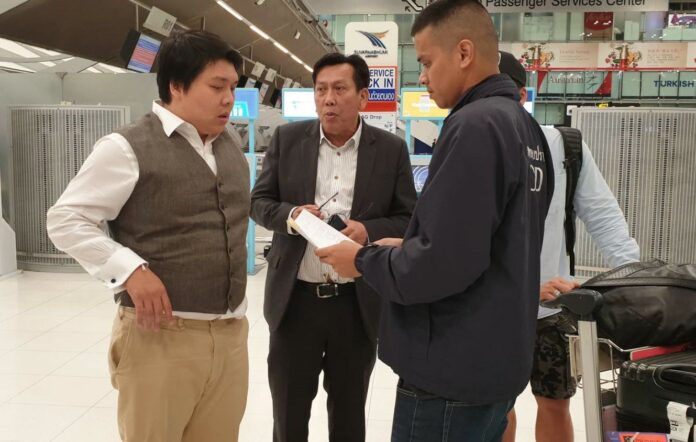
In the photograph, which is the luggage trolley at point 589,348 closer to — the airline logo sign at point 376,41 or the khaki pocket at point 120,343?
the khaki pocket at point 120,343

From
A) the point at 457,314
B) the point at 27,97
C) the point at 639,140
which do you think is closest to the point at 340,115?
the point at 457,314

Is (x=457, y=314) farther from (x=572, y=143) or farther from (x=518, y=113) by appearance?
(x=572, y=143)

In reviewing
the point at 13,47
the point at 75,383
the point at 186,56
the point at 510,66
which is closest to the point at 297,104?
the point at 75,383

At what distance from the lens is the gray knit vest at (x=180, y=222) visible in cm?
166

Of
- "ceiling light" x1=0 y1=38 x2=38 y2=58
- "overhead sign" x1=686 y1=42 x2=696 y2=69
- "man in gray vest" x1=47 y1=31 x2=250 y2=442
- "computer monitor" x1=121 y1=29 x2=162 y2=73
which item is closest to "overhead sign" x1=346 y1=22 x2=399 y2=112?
"man in gray vest" x1=47 y1=31 x2=250 y2=442

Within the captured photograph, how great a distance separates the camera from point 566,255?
2.37 metres

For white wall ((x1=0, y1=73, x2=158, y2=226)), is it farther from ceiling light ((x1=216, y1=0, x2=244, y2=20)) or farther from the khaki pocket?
the khaki pocket

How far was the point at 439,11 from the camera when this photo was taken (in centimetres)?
145

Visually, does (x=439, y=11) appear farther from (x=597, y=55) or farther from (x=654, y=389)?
(x=597, y=55)

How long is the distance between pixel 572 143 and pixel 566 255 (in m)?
0.42

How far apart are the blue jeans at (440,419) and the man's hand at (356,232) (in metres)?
0.67

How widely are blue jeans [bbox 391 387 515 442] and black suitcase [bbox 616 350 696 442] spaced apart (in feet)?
0.92

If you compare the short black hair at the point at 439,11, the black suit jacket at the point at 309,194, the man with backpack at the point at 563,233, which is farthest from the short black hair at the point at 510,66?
the short black hair at the point at 439,11

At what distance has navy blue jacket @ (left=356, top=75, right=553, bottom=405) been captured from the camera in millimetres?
1284
